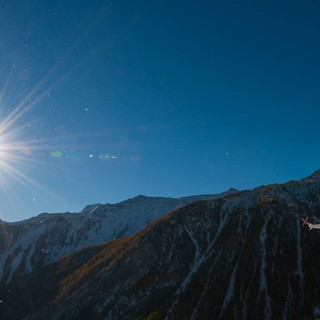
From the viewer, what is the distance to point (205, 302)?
3629 inches

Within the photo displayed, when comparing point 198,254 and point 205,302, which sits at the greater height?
point 198,254

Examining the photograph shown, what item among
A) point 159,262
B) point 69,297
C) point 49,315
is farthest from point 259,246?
point 49,315

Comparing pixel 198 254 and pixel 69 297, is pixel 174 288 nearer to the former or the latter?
pixel 198 254

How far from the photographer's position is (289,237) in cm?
10150

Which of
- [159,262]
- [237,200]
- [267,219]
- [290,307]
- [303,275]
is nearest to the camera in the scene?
[290,307]

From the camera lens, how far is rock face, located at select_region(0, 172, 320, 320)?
284 ft

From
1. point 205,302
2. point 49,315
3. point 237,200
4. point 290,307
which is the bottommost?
point 290,307

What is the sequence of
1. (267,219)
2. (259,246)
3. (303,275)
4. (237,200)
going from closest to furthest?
(303,275) → (259,246) → (267,219) → (237,200)

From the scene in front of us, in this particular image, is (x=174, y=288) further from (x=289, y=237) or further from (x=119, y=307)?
(x=289, y=237)

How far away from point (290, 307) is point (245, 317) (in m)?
13.2

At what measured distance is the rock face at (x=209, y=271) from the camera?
86.6 metres

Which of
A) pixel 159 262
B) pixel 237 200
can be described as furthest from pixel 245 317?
pixel 237 200

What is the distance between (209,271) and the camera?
106 metres

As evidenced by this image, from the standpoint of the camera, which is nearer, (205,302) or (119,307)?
(205,302)
